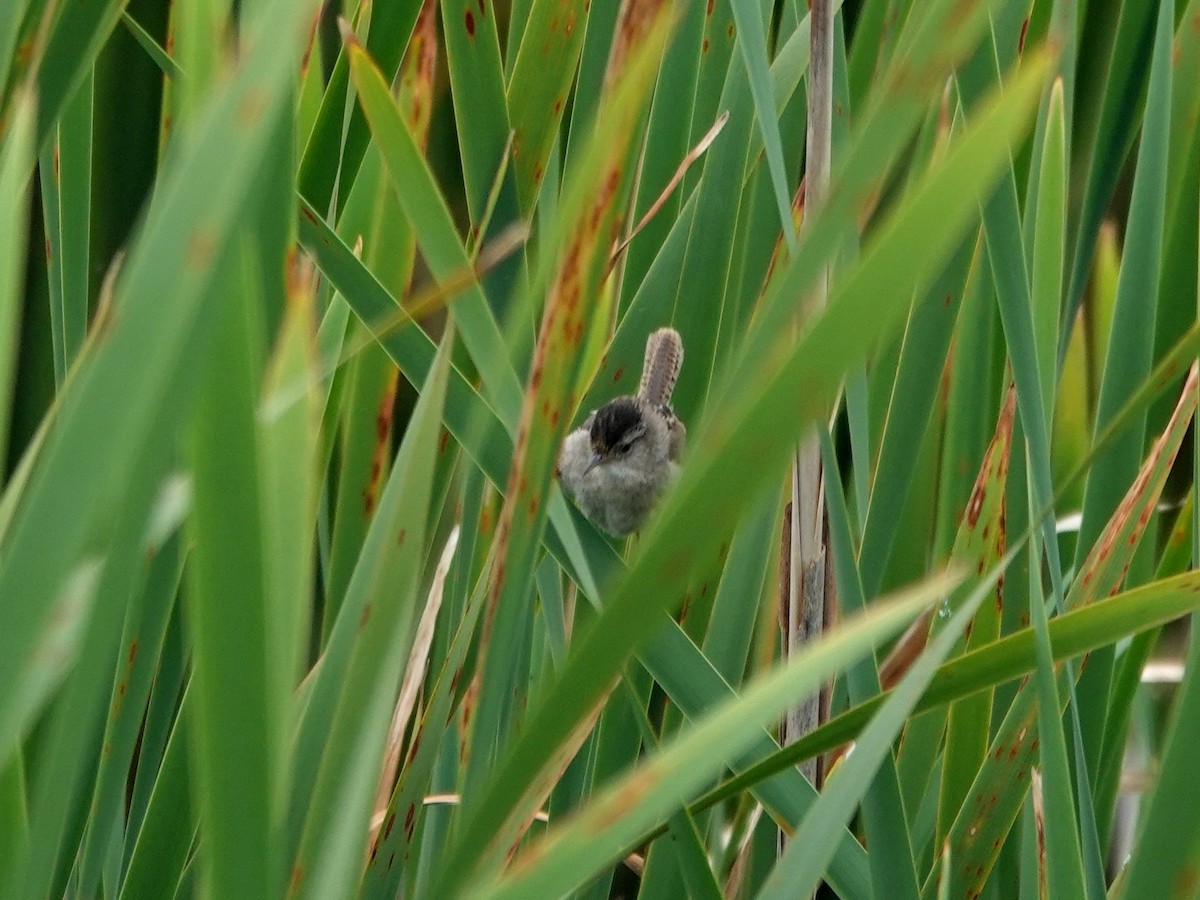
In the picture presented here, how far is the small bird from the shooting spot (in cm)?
164

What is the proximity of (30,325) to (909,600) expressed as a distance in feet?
3.89

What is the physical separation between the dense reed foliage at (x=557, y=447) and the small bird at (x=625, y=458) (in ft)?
0.96

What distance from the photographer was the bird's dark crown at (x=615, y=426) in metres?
1.69

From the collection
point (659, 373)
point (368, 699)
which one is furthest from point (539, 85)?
point (659, 373)

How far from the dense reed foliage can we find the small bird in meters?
0.29

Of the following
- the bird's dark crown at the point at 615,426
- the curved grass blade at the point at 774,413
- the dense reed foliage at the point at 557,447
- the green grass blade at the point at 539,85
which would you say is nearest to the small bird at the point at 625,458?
the bird's dark crown at the point at 615,426

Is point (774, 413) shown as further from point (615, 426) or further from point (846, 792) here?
point (615, 426)

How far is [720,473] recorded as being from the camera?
Answer: 0.44 metres

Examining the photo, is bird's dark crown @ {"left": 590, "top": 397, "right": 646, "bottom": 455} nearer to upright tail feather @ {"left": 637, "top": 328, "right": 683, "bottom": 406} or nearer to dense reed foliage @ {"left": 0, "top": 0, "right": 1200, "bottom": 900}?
upright tail feather @ {"left": 637, "top": 328, "right": 683, "bottom": 406}

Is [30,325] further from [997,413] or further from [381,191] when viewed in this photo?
[997,413]

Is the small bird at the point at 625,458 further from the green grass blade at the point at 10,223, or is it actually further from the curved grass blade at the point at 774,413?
the curved grass blade at the point at 774,413

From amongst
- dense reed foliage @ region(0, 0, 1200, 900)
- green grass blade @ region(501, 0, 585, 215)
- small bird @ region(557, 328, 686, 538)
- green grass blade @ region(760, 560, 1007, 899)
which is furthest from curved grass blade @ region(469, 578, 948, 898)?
small bird @ region(557, 328, 686, 538)

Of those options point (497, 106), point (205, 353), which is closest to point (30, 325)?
point (497, 106)

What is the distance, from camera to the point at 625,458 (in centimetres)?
169
